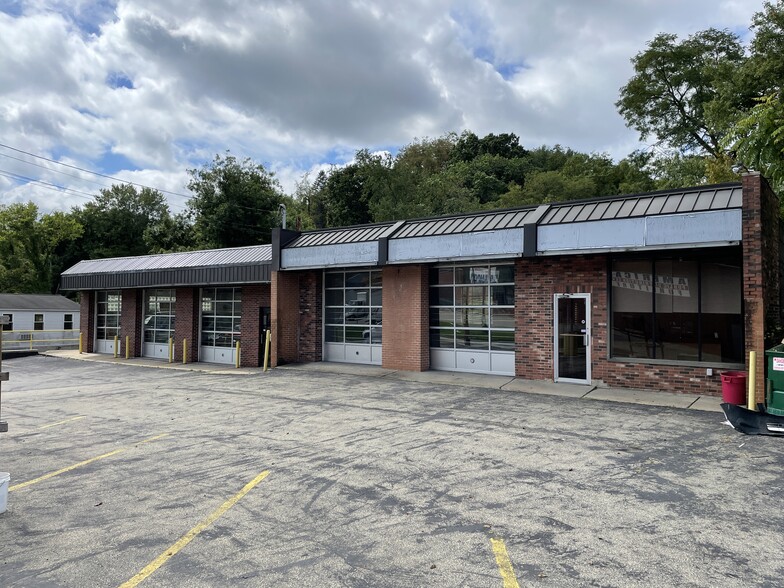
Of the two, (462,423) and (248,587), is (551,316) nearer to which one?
(462,423)

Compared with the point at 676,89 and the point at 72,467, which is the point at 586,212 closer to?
the point at 72,467

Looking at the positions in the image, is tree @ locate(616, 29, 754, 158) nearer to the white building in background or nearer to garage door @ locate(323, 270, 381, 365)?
garage door @ locate(323, 270, 381, 365)

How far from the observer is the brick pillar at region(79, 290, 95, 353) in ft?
84.5

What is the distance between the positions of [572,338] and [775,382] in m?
4.68

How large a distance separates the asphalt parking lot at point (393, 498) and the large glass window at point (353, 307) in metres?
6.64

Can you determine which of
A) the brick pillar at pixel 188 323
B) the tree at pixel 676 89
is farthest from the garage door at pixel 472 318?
the tree at pixel 676 89

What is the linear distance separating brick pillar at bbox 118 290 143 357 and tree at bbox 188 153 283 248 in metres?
20.0

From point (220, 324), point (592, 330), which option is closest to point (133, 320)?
point (220, 324)

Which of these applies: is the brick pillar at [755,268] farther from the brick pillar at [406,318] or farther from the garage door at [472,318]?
the brick pillar at [406,318]

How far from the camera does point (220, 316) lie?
20453mm

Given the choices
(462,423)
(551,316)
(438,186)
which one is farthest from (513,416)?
(438,186)

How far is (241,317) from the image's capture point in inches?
768

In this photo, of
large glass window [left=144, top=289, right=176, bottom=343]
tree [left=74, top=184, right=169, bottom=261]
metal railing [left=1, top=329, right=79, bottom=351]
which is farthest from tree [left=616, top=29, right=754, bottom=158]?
tree [left=74, top=184, right=169, bottom=261]

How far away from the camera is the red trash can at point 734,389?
9.88 metres
